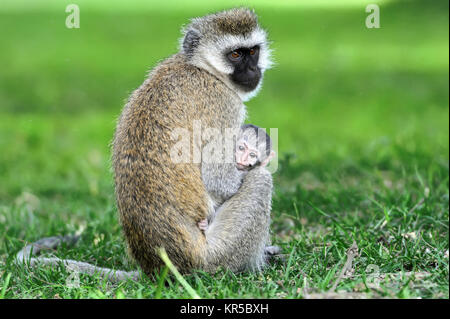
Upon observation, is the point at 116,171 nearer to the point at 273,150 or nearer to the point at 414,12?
the point at 273,150

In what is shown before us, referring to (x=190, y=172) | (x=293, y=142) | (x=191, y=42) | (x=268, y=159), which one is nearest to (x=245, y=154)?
(x=268, y=159)

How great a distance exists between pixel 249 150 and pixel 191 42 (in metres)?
1.03

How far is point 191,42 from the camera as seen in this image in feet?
17.7

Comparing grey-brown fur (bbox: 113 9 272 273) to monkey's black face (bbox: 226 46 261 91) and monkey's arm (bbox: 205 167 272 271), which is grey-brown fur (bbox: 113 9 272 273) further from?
monkey's black face (bbox: 226 46 261 91)

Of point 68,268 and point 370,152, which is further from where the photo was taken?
point 370,152

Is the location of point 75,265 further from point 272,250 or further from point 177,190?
point 272,250

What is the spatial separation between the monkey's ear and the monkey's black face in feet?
0.95

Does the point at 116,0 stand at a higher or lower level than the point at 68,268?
higher

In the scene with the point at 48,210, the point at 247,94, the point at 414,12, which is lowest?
Result: the point at 48,210

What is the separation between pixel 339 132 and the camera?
1114 cm

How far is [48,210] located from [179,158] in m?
3.13

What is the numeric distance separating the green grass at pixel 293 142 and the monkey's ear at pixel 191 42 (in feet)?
3.38
